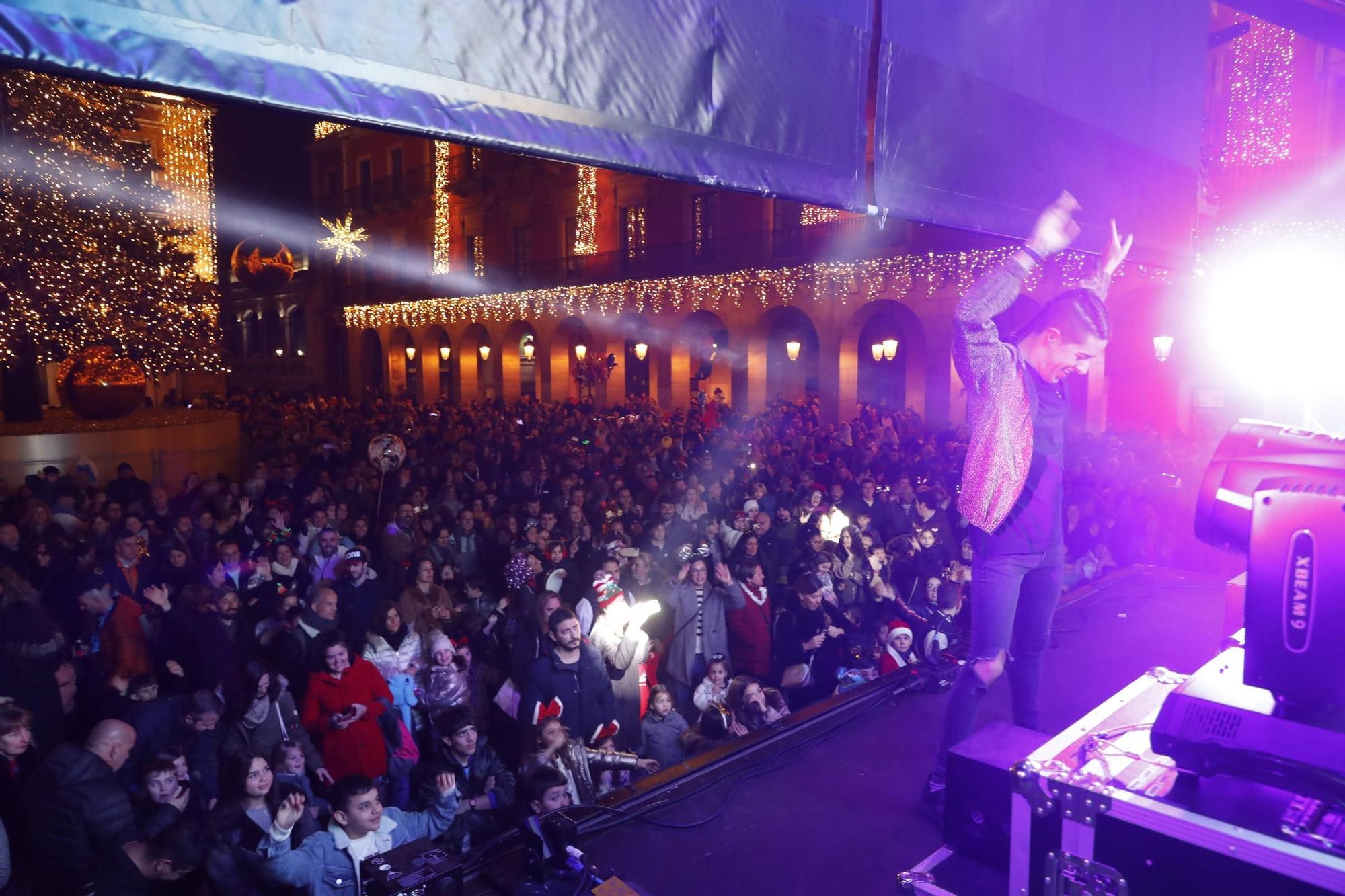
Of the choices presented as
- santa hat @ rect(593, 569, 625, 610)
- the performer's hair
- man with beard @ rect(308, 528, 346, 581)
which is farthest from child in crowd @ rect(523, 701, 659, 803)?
man with beard @ rect(308, 528, 346, 581)

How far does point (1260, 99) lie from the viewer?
1612 centimetres

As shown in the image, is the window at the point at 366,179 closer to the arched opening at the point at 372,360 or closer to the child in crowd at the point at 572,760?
the arched opening at the point at 372,360

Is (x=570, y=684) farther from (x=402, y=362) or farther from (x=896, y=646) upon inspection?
(x=402, y=362)

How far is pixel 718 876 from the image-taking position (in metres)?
2.83

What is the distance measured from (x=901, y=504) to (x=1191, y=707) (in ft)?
26.6

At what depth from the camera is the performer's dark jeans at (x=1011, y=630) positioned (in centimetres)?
304

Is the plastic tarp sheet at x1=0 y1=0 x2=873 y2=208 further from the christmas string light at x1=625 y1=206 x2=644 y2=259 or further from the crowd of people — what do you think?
the christmas string light at x1=625 y1=206 x2=644 y2=259

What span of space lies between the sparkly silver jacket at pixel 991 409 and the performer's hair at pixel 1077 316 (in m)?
0.12

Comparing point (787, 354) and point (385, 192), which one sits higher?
point (385, 192)

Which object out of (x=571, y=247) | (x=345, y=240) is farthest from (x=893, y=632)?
(x=345, y=240)

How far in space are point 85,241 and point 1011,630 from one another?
1495 cm

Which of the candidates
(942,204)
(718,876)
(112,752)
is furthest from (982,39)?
(112,752)

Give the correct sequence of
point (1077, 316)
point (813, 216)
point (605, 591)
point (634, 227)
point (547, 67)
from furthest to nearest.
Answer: point (634, 227), point (813, 216), point (605, 591), point (1077, 316), point (547, 67)

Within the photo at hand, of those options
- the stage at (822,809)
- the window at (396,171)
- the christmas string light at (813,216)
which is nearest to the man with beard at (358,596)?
the stage at (822,809)
